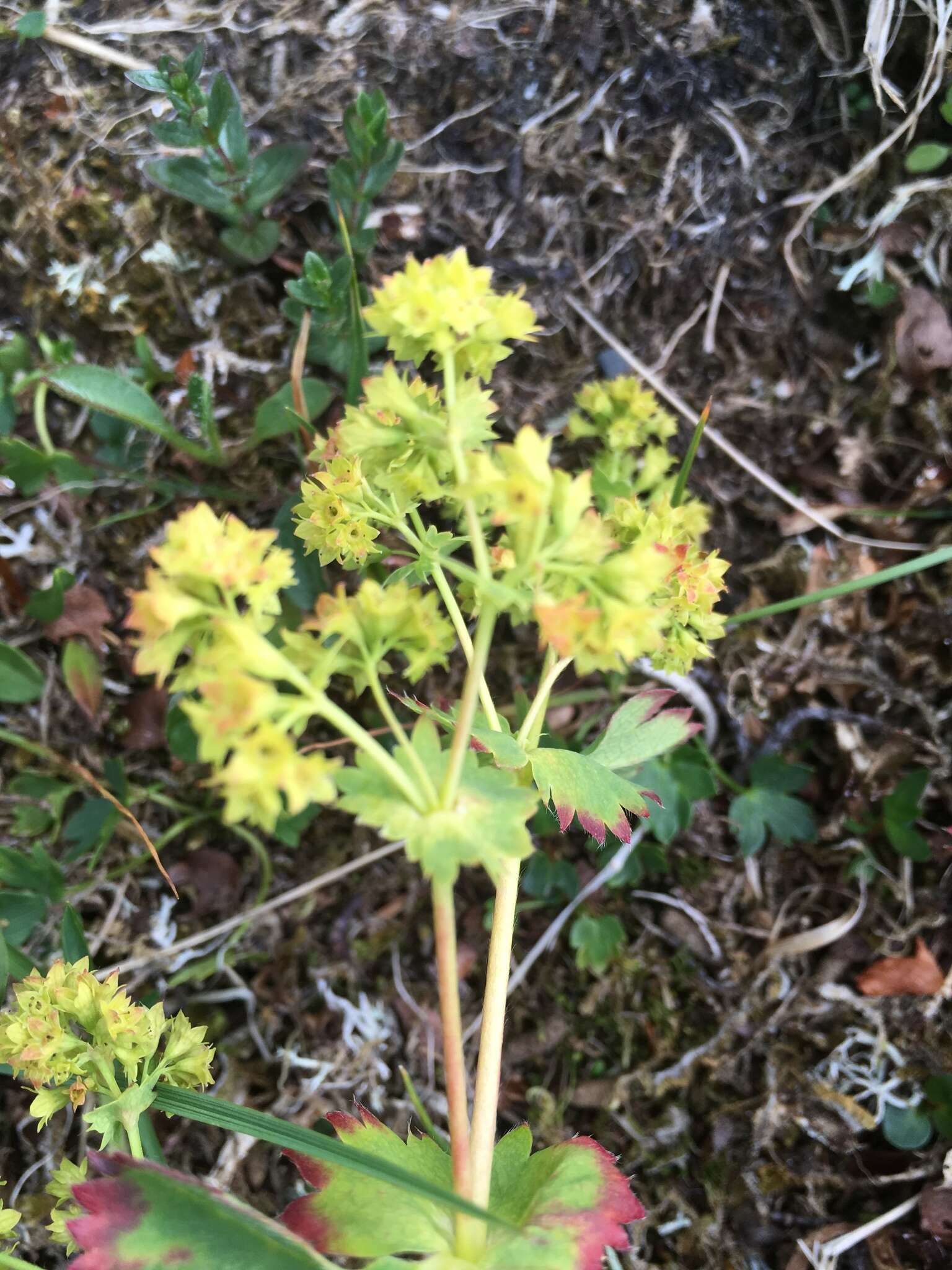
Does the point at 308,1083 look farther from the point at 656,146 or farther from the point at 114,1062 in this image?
the point at 656,146

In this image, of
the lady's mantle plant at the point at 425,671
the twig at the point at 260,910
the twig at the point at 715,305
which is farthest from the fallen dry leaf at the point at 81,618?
the twig at the point at 715,305

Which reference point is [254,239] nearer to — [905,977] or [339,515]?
[339,515]

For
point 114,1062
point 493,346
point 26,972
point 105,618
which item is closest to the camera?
point 493,346

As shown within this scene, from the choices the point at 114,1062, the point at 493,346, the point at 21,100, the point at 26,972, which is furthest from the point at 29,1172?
the point at 21,100

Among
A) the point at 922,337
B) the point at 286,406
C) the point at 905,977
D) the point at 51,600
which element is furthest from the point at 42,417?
the point at 905,977

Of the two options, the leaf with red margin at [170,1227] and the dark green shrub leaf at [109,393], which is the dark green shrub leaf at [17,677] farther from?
the leaf with red margin at [170,1227]
